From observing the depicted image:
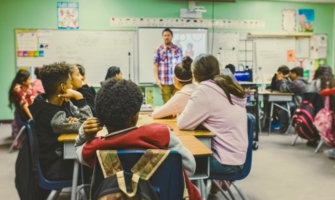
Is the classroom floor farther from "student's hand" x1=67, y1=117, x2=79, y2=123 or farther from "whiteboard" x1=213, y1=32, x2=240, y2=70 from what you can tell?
"whiteboard" x1=213, y1=32, x2=240, y2=70

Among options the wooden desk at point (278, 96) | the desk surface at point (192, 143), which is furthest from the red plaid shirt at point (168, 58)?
the desk surface at point (192, 143)

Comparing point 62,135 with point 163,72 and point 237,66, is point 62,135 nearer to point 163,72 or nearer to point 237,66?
point 163,72

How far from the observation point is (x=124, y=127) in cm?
121

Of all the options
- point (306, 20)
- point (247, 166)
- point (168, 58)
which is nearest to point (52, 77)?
point (247, 166)

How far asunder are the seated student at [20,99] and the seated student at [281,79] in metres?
4.14

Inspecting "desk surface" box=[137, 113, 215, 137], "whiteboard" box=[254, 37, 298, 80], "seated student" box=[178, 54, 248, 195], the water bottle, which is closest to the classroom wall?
"whiteboard" box=[254, 37, 298, 80]

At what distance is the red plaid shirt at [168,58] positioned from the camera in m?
5.43

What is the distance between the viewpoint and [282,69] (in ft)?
19.6

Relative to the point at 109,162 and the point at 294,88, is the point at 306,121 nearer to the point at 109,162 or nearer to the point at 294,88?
the point at 294,88

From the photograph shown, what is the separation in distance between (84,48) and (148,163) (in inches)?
232

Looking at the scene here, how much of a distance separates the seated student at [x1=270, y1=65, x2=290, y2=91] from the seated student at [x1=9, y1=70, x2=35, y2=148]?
4.14 m

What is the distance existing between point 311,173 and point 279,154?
0.81 meters

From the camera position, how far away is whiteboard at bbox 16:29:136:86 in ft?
21.2

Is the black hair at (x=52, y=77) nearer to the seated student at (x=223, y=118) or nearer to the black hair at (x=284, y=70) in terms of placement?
the seated student at (x=223, y=118)
